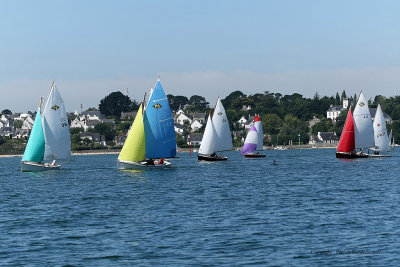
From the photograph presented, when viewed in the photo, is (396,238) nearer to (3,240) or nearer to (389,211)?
(389,211)

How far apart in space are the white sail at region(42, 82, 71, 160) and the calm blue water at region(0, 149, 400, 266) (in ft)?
47.3

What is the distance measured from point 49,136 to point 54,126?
122 cm

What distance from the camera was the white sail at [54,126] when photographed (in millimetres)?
77000

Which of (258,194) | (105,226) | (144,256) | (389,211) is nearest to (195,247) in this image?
(144,256)

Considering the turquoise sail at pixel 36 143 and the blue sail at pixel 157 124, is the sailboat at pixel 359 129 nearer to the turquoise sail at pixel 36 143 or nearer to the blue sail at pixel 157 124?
the blue sail at pixel 157 124

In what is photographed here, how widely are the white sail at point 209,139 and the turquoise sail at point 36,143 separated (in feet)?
106

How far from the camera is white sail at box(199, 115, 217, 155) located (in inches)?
4158

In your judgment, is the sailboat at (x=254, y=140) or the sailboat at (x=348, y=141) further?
the sailboat at (x=254, y=140)

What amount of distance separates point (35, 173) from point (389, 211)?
177 feet

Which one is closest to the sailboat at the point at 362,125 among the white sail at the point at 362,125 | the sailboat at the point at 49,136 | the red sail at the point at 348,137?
the white sail at the point at 362,125

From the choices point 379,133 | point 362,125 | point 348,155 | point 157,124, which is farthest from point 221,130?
point 157,124

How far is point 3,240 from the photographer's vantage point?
3316 centimetres

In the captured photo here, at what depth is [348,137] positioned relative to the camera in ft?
337

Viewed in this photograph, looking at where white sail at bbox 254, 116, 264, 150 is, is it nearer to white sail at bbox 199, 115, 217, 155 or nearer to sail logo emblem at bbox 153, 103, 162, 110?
white sail at bbox 199, 115, 217, 155
